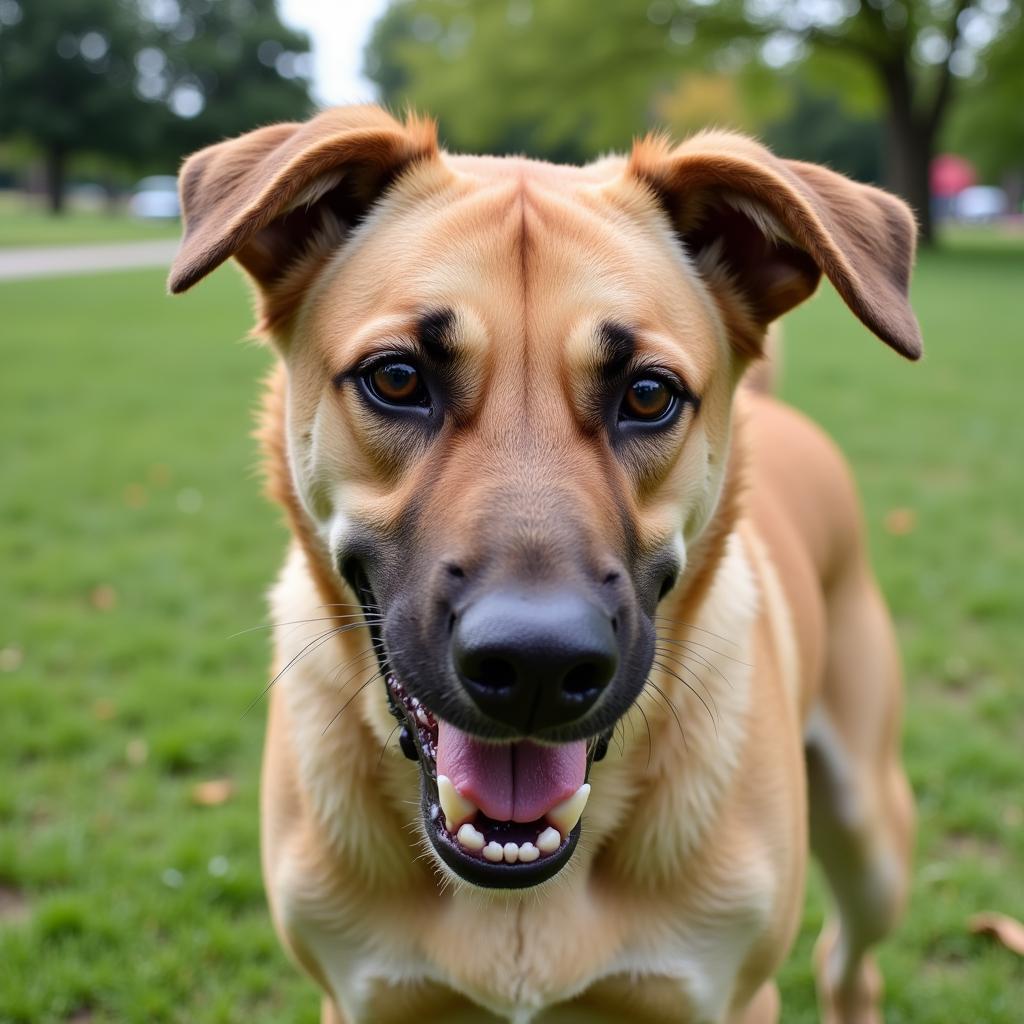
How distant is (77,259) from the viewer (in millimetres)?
25719

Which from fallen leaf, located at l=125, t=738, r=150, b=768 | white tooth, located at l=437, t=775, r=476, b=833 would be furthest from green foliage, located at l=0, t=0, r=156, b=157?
white tooth, located at l=437, t=775, r=476, b=833

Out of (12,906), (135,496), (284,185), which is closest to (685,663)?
(284,185)

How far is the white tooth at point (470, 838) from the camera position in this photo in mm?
2115

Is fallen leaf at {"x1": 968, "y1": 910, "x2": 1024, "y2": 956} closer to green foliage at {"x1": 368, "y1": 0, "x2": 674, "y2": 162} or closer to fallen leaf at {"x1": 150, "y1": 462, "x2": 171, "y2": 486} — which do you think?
fallen leaf at {"x1": 150, "y1": 462, "x2": 171, "y2": 486}

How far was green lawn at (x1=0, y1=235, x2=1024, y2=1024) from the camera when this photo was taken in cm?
346

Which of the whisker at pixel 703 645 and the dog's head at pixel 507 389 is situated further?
the whisker at pixel 703 645

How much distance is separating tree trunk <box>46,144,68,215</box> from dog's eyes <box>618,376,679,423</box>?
177 feet

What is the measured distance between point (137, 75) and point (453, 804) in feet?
190

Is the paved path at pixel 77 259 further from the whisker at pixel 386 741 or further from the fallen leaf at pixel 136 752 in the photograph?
the whisker at pixel 386 741

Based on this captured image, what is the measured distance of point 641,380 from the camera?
87.7 inches

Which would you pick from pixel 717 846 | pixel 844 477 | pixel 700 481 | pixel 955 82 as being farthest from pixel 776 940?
pixel 955 82

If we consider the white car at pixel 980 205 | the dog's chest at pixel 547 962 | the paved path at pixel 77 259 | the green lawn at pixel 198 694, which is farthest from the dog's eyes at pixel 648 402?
the white car at pixel 980 205

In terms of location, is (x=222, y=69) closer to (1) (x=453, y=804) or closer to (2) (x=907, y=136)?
(2) (x=907, y=136)

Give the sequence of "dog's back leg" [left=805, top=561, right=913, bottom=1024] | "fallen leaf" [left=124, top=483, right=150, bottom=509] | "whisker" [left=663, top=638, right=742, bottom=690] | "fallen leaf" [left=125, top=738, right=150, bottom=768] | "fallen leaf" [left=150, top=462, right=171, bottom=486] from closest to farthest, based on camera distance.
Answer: "whisker" [left=663, top=638, right=742, bottom=690]
"dog's back leg" [left=805, top=561, right=913, bottom=1024]
"fallen leaf" [left=125, top=738, right=150, bottom=768]
"fallen leaf" [left=124, top=483, right=150, bottom=509]
"fallen leaf" [left=150, top=462, right=171, bottom=486]
